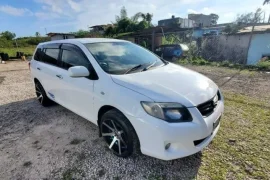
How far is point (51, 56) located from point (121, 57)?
178cm

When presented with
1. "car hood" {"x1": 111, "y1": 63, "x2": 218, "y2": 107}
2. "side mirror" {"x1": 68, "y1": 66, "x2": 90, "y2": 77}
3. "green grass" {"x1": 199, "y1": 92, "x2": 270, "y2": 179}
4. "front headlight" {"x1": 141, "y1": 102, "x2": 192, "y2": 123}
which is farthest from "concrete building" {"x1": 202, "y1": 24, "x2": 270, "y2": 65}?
"front headlight" {"x1": 141, "y1": 102, "x2": 192, "y2": 123}

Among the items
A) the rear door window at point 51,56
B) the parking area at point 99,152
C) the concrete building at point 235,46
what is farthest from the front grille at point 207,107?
the concrete building at point 235,46

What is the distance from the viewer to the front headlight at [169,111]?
83.7 inches

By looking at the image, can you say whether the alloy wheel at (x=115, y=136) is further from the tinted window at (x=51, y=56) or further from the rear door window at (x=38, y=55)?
the rear door window at (x=38, y=55)

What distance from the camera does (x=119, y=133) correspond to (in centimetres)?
259

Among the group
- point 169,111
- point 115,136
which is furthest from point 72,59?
point 169,111

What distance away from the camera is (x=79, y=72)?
274 cm

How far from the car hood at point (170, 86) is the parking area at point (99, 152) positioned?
3.09ft

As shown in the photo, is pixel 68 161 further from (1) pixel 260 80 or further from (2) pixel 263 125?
(1) pixel 260 80

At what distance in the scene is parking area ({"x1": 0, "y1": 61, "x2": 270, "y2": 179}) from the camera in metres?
2.47

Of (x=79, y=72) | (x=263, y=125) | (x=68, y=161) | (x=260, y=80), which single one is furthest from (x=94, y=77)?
(x=260, y=80)

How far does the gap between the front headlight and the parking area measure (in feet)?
2.60

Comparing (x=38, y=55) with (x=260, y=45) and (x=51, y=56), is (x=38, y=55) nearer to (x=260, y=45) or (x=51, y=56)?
(x=51, y=56)

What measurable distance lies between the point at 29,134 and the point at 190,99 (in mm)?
3006
